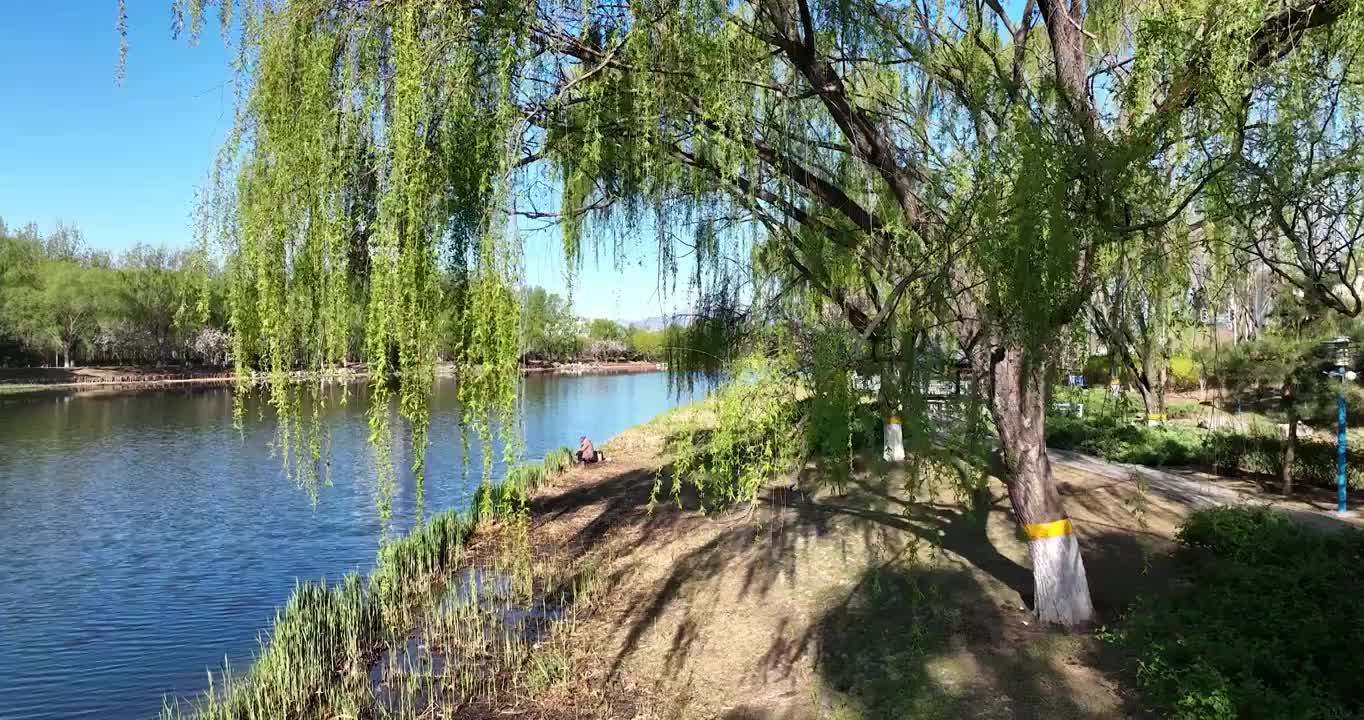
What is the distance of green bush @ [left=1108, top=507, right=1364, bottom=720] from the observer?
4016 mm

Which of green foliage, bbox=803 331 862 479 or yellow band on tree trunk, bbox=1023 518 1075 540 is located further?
yellow band on tree trunk, bbox=1023 518 1075 540

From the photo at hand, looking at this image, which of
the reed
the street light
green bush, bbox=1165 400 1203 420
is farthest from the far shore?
the street light

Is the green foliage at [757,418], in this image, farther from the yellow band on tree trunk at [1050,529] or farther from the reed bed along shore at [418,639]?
the yellow band on tree trunk at [1050,529]

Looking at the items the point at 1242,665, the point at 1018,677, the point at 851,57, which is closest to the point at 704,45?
the point at 851,57

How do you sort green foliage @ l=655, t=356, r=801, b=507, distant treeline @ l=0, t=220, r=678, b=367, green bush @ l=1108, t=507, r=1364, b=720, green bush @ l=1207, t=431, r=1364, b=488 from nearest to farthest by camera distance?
green bush @ l=1108, t=507, r=1364, b=720 < green foliage @ l=655, t=356, r=801, b=507 < green bush @ l=1207, t=431, r=1364, b=488 < distant treeline @ l=0, t=220, r=678, b=367

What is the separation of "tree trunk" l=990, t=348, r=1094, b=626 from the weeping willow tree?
16 millimetres

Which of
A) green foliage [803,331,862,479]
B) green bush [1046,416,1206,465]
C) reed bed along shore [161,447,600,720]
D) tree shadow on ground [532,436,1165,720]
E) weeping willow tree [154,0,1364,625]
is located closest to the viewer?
weeping willow tree [154,0,1364,625]

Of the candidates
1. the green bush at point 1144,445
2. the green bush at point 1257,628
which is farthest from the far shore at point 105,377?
the green bush at point 1257,628

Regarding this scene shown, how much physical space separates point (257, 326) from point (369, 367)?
865mm

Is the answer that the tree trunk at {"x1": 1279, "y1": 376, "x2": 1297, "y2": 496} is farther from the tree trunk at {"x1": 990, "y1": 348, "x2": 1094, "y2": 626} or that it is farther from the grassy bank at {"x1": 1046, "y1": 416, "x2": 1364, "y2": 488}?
the tree trunk at {"x1": 990, "y1": 348, "x2": 1094, "y2": 626}

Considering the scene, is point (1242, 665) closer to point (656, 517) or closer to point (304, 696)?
point (304, 696)

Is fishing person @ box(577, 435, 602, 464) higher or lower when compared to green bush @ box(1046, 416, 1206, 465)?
lower

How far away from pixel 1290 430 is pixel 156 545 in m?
13.2

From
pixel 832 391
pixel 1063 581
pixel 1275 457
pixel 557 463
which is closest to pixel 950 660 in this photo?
pixel 1063 581
